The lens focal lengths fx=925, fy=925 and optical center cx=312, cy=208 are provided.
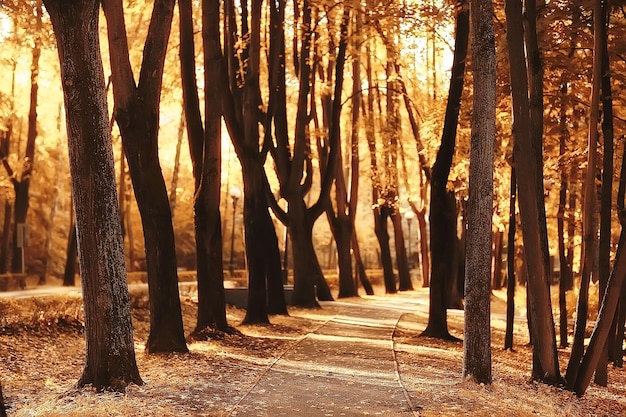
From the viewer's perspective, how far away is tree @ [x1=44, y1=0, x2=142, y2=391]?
11.2 m

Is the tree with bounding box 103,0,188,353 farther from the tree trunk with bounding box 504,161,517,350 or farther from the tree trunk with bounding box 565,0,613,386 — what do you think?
the tree trunk with bounding box 504,161,517,350

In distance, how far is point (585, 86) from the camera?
18.7 metres

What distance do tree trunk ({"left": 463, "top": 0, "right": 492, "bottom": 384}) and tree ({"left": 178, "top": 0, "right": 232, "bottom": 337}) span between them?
6334 millimetres

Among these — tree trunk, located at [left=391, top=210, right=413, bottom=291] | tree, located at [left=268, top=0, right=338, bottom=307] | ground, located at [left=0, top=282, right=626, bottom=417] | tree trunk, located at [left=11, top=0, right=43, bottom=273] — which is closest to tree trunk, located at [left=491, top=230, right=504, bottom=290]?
tree trunk, located at [left=391, top=210, right=413, bottom=291]

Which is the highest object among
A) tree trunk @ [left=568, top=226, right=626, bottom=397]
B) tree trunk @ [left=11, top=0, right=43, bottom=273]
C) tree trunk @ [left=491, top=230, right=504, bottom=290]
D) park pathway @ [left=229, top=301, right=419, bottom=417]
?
tree trunk @ [left=11, top=0, right=43, bottom=273]

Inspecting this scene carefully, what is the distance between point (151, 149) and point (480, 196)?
5176 mm

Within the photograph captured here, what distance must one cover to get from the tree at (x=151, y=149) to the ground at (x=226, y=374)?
81 cm

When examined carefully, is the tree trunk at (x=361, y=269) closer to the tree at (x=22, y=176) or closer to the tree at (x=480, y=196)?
the tree at (x=22, y=176)

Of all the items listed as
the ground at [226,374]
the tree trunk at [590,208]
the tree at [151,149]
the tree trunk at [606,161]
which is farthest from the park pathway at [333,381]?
the tree trunk at [606,161]

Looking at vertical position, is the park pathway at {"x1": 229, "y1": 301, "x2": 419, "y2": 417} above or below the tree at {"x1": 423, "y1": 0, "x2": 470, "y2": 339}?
below

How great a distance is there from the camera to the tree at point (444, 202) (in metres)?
19.2

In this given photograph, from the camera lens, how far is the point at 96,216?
1139 centimetres

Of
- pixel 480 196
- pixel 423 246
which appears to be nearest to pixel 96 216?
pixel 480 196

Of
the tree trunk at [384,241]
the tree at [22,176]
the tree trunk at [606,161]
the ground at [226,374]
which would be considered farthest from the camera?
the tree trunk at [384,241]
